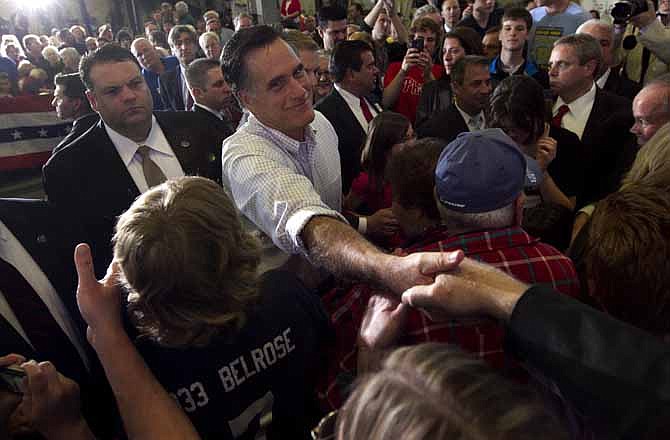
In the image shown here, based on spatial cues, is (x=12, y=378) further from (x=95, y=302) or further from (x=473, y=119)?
(x=473, y=119)

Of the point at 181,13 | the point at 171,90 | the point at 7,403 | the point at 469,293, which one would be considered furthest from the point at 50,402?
the point at 181,13

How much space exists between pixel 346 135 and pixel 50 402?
233cm

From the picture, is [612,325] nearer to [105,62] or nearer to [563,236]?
[563,236]

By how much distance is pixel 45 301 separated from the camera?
137 centimetres

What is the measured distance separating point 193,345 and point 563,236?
172 cm

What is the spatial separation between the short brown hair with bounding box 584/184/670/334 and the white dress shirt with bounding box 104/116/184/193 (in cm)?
188

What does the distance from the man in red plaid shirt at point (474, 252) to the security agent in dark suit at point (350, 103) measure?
64.0 inches

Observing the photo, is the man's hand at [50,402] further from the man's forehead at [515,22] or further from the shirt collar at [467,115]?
the man's forehead at [515,22]

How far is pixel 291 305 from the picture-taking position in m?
1.22

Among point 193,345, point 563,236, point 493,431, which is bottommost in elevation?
point 563,236

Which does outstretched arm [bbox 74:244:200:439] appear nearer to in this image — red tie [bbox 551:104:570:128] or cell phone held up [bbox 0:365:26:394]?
cell phone held up [bbox 0:365:26:394]

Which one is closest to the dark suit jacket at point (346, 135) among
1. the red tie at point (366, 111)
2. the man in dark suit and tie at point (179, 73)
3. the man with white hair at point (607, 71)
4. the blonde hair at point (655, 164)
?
the red tie at point (366, 111)

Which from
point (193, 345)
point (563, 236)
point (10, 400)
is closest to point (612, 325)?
point (193, 345)

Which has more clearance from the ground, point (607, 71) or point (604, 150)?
point (607, 71)
